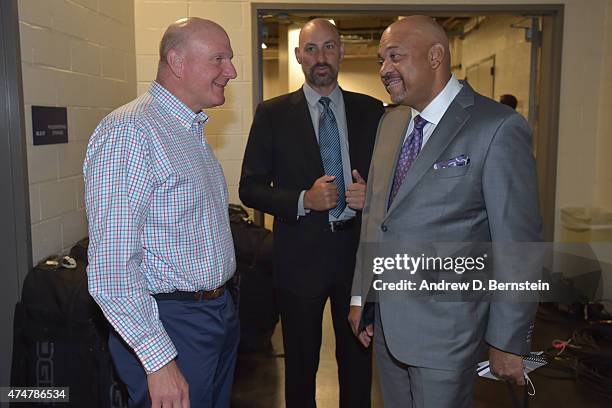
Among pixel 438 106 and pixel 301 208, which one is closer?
pixel 438 106

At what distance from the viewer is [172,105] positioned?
1830 mm

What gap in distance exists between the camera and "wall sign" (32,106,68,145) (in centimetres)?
273

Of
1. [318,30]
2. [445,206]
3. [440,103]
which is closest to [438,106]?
[440,103]

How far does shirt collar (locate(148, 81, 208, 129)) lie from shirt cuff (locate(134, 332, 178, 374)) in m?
0.67

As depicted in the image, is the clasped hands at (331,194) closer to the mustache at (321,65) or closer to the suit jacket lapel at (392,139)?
the suit jacket lapel at (392,139)

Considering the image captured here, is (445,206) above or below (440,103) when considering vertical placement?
below

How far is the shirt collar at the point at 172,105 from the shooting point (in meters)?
1.82

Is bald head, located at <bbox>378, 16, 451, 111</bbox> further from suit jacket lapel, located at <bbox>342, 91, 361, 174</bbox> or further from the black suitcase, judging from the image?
the black suitcase

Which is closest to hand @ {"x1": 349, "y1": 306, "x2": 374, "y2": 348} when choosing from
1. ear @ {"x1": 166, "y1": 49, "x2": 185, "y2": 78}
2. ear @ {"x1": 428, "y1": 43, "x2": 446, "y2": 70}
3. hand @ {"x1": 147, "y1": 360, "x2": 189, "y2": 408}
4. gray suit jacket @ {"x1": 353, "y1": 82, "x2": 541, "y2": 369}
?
gray suit jacket @ {"x1": 353, "y1": 82, "x2": 541, "y2": 369}

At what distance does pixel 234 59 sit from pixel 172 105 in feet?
8.74

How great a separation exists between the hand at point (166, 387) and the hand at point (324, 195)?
3.07ft

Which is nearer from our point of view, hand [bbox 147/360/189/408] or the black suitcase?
hand [bbox 147/360/189/408]

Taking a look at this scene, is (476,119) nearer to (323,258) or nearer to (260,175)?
(323,258)

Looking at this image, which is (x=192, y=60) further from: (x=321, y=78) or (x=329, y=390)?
(x=329, y=390)
